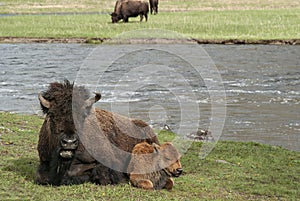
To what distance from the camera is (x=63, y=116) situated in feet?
23.7

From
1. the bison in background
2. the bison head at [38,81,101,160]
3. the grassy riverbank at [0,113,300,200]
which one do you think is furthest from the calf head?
the bison head at [38,81,101,160]

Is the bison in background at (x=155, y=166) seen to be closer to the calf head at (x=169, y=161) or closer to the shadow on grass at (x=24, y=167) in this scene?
the calf head at (x=169, y=161)

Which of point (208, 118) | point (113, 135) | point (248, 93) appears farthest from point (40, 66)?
point (113, 135)

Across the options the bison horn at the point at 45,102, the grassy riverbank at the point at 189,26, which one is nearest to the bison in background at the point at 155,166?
the bison horn at the point at 45,102

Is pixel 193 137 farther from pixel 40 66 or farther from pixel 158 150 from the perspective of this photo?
pixel 40 66

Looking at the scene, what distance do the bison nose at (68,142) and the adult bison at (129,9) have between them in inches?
1397

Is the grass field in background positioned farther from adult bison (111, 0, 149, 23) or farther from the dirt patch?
the dirt patch

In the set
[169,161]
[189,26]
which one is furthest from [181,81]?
[169,161]

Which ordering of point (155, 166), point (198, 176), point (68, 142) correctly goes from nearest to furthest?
point (68, 142) → point (155, 166) → point (198, 176)

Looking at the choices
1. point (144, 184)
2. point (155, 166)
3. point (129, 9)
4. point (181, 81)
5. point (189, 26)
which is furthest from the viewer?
point (129, 9)

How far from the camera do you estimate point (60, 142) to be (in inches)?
279

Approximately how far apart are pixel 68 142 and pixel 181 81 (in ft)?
52.2

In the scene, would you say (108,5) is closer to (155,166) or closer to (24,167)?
(24,167)

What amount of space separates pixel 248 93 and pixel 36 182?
13.5 m
